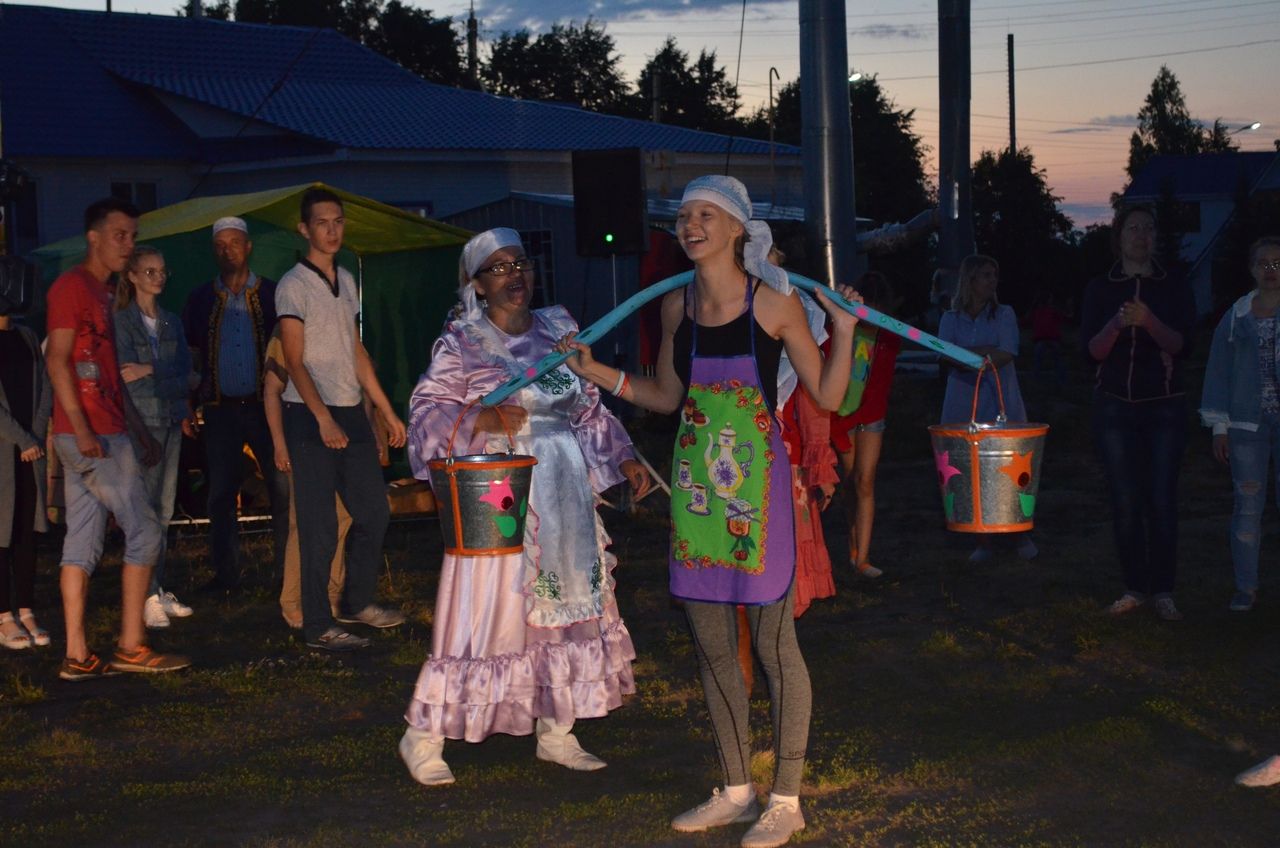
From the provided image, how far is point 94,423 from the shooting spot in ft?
22.1

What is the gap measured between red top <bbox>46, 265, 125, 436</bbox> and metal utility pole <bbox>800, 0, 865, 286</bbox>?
1030cm

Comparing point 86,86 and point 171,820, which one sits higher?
point 86,86

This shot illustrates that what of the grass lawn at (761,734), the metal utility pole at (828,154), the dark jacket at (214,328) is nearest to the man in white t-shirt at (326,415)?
the grass lawn at (761,734)

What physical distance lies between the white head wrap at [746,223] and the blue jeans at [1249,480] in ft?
12.6

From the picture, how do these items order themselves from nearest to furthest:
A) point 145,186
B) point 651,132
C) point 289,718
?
1. point 289,718
2. point 145,186
3. point 651,132

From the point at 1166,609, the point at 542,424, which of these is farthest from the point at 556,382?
the point at 1166,609

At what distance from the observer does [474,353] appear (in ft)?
18.0

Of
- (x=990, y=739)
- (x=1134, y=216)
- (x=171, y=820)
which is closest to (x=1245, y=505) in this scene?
(x=1134, y=216)

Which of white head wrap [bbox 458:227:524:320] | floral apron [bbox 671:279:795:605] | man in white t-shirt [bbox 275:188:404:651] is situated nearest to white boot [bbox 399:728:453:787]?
floral apron [bbox 671:279:795:605]

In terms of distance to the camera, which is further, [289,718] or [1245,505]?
[1245,505]

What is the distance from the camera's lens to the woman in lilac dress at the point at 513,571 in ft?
17.4

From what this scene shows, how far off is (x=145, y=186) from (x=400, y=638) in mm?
24820

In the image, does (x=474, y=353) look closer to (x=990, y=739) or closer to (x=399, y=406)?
(x=990, y=739)

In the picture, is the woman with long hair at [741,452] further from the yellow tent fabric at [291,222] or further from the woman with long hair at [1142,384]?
the yellow tent fabric at [291,222]
